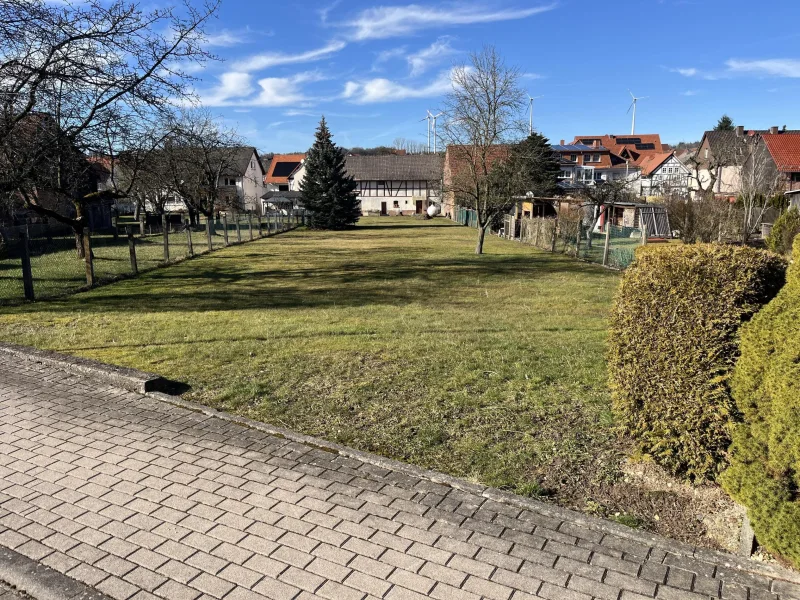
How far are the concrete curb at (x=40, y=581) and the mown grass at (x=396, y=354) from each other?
7.38ft

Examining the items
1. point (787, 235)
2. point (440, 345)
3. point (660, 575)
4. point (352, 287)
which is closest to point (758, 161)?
point (787, 235)

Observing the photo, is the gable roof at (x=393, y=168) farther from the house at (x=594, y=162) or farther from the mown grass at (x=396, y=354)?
the mown grass at (x=396, y=354)

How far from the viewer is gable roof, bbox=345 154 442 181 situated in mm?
68062

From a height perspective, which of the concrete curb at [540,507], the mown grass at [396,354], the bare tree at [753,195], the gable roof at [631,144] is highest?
the gable roof at [631,144]

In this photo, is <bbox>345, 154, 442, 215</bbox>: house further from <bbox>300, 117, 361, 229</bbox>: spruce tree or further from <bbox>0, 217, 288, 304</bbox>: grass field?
<bbox>0, 217, 288, 304</bbox>: grass field

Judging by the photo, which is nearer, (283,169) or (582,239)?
(582,239)

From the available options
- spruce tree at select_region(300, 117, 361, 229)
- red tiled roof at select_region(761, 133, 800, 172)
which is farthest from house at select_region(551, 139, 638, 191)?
spruce tree at select_region(300, 117, 361, 229)

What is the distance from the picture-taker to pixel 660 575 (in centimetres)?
306

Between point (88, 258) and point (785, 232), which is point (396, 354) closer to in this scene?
point (88, 258)

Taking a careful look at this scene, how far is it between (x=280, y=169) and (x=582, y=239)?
70.9 meters

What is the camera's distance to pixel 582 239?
73.6 ft

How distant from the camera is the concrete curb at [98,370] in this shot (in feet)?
20.0

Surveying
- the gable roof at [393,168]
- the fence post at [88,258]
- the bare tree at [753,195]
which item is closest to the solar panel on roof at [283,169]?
the gable roof at [393,168]

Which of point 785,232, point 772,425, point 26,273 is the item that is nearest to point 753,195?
point 785,232
